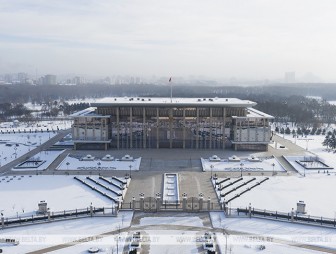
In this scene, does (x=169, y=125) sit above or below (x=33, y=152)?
above

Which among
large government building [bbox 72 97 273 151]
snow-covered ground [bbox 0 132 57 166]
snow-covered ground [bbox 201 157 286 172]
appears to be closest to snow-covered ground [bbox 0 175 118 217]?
snow-covered ground [bbox 0 132 57 166]

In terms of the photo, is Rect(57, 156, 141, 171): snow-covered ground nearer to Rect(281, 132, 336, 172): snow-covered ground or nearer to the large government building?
the large government building

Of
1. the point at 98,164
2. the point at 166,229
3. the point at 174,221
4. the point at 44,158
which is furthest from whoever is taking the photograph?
the point at 44,158

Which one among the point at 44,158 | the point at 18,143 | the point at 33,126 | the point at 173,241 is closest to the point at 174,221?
the point at 173,241

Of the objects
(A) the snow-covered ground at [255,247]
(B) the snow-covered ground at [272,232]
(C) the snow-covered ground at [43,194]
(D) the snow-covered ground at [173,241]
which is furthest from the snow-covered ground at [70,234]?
(B) the snow-covered ground at [272,232]

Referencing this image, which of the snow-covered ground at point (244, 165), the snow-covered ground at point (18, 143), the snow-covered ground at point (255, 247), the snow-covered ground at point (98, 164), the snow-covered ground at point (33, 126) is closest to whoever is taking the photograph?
the snow-covered ground at point (255, 247)

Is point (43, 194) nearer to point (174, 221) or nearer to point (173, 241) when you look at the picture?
point (174, 221)

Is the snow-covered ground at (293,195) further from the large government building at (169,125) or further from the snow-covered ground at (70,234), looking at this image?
the large government building at (169,125)
